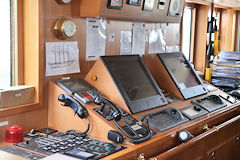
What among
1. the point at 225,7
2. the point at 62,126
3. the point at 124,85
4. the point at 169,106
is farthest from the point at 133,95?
the point at 225,7

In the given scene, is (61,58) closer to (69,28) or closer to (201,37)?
(69,28)

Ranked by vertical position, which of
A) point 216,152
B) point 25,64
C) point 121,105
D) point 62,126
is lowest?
point 216,152

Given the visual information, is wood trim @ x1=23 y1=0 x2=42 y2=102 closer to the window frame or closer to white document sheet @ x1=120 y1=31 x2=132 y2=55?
the window frame

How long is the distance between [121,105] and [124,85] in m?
0.18

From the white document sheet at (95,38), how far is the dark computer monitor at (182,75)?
2.02 feet

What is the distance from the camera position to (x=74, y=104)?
2375mm

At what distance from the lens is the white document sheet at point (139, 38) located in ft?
11.2

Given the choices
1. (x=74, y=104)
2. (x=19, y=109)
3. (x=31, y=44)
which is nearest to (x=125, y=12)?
(x=31, y=44)

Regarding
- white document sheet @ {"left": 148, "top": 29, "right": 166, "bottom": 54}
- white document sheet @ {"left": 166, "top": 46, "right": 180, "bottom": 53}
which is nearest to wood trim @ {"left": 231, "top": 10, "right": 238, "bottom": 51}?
white document sheet @ {"left": 166, "top": 46, "right": 180, "bottom": 53}

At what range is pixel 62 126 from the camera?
249cm

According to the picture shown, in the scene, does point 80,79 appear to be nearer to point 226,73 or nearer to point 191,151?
point 191,151

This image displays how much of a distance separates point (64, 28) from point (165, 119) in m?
1.01

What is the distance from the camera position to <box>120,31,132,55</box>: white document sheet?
3258 millimetres

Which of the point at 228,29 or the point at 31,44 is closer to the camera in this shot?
the point at 31,44
